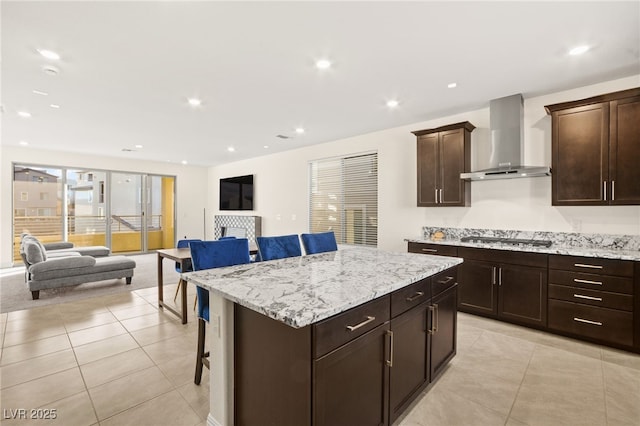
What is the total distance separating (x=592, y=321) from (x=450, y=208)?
1.98 m

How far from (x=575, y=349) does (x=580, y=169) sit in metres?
1.85

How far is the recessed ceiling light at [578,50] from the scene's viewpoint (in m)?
2.49

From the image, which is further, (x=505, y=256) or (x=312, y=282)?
(x=505, y=256)

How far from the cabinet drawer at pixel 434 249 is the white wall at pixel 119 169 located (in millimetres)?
7299

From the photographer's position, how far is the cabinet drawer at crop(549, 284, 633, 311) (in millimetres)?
2717

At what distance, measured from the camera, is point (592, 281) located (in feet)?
9.37

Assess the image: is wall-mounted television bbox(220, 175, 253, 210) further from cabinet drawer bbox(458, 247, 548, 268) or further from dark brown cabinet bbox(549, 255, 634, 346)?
dark brown cabinet bbox(549, 255, 634, 346)

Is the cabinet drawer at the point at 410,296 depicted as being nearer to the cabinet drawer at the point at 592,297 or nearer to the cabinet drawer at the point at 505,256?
the cabinet drawer at the point at 505,256

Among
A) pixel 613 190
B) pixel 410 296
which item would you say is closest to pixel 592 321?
pixel 613 190

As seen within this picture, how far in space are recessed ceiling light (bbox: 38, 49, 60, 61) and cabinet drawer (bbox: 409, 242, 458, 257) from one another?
14.5ft

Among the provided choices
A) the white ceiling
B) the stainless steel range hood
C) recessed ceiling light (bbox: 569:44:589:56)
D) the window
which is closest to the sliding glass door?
the white ceiling

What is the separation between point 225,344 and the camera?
1619mm

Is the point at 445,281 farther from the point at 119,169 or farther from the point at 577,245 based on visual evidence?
the point at 119,169

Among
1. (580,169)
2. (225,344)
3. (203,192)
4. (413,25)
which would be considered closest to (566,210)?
(580,169)
